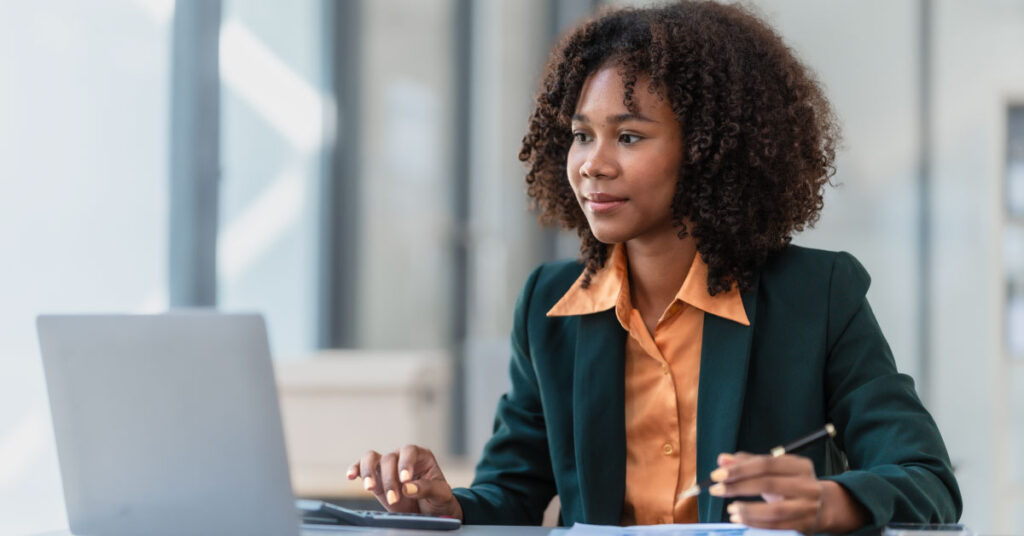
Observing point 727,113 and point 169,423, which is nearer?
point 169,423

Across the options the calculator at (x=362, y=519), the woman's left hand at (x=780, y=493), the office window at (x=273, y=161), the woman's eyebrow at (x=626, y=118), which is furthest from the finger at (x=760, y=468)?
the office window at (x=273, y=161)

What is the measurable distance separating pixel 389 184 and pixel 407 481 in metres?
3.35

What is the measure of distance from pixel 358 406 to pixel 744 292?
1.97 meters

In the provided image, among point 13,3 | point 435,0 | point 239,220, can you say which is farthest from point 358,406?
point 435,0

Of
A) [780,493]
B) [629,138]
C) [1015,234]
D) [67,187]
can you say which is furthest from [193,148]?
[1015,234]

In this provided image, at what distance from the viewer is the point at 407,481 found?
1456 millimetres

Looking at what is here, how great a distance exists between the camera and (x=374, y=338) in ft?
15.3

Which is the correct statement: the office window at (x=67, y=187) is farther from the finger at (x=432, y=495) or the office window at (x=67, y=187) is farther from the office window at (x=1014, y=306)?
the office window at (x=1014, y=306)

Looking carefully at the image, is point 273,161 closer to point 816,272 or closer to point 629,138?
point 629,138

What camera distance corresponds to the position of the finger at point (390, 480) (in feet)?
4.74

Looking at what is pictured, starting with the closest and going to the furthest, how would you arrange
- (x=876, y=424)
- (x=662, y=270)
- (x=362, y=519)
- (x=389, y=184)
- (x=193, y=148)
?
(x=362, y=519) < (x=876, y=424) < (x=662, y=270) < (x=193, y=148) < (x=389, y=184)

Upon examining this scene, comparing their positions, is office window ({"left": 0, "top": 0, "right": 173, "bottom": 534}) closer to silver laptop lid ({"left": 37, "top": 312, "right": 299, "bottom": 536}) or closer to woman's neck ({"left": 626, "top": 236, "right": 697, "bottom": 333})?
silver laptop lid ({"left": 37, "top": 312, "right": 299, "bottom": 536})

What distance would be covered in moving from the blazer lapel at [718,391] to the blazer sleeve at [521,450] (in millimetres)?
280

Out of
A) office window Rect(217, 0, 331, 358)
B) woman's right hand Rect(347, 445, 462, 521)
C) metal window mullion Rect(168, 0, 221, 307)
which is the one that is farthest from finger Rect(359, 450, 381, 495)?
office window Rect(217, 0, 331, 358)
